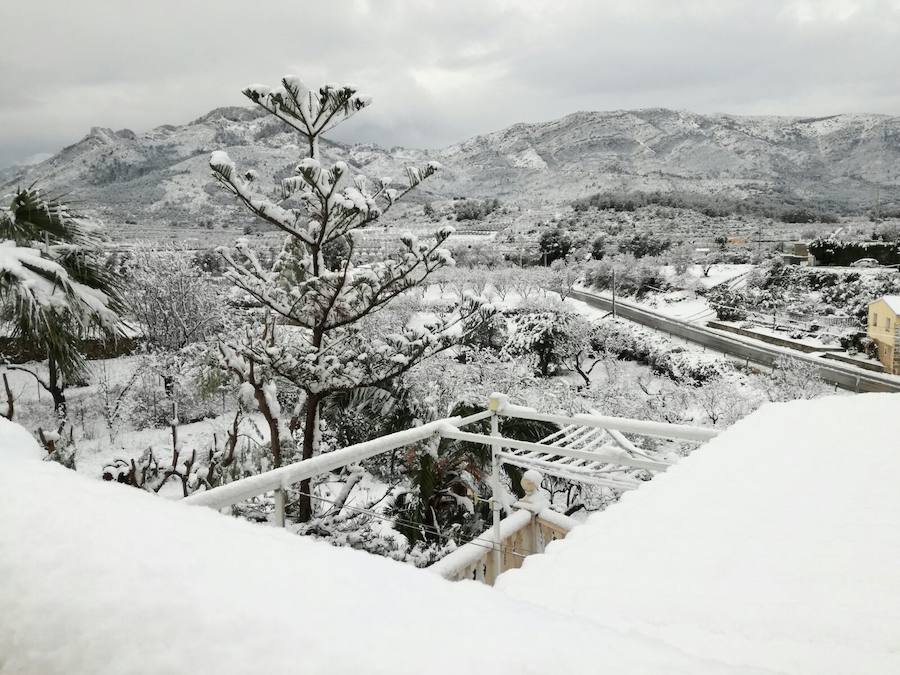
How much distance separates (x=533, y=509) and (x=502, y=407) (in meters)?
1.05

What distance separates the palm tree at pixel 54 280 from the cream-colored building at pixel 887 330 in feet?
48.2

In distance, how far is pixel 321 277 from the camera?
4.75 m

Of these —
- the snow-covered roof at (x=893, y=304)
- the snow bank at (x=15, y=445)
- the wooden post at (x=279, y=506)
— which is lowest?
the snow-covered roof at (x=893, y=304)

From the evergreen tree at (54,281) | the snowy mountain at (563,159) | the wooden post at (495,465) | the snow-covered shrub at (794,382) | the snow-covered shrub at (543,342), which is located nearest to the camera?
the wooden post at (495,465)

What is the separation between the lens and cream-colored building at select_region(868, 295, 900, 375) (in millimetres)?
11797

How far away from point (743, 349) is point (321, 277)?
1505 cm

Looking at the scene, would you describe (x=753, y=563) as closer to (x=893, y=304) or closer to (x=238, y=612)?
(x=238, y=612)

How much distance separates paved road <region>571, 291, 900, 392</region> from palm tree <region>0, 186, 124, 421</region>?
577 inches

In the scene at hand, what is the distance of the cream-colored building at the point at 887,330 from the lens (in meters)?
11.8

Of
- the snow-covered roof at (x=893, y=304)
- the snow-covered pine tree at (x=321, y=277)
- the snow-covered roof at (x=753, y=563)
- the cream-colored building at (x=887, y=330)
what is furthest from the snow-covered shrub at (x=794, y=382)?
the snow-covered roof at (x=753, y=563)

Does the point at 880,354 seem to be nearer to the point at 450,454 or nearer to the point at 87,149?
the point at 450,454

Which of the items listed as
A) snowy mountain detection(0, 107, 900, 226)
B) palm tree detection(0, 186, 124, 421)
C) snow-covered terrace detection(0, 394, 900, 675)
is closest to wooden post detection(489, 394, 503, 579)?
snow-covered terrace detection(0, 394, 900, 675)

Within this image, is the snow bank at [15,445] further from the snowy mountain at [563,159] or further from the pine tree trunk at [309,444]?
the snowy mountain at [563,159]

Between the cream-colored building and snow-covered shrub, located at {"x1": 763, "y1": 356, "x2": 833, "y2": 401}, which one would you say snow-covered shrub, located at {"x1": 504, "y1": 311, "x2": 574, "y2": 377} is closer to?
snow-covered shrub, located at {"x1": 763, "y1": 356, "x2": 833, "y2": 401}
